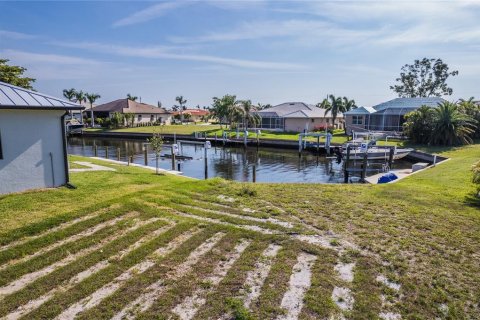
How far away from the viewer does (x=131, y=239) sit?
Answer: 7039 mm

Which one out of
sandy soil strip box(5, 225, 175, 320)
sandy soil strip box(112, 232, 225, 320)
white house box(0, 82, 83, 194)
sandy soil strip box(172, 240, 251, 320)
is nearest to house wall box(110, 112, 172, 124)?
white house box(0, 82, 83, 194)

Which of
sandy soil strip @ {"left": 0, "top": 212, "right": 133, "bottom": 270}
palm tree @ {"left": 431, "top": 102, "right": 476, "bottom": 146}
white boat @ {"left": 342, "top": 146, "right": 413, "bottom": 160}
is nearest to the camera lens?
sandy soil strip @ {"left": 0, "top": 212, "right": 133, "bottom": 270}

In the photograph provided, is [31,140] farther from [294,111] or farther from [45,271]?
[294,111]

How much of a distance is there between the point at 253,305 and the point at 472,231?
587cm

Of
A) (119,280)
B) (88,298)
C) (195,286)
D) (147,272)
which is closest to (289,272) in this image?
(195,286)

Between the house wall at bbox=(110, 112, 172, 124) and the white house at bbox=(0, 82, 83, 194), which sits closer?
the white house at bbox=(0, 82, 83, 194)

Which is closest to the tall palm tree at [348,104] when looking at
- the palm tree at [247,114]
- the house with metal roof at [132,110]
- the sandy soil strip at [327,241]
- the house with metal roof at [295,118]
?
the house with metal roof at [295,118]

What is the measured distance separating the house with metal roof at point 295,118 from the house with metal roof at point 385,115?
4702mm

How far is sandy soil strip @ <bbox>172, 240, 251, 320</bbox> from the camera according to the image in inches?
185

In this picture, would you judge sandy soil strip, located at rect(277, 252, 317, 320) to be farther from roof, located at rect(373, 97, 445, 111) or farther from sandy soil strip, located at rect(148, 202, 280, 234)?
roof, located at rect(373, 97, 445, 111)

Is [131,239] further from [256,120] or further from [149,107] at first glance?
[149,107]

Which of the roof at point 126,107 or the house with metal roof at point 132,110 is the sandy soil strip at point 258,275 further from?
the roof at point 126,107

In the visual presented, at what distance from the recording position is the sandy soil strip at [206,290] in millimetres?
4705

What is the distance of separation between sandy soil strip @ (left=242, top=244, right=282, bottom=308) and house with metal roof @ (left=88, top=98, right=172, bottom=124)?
63.7 m
